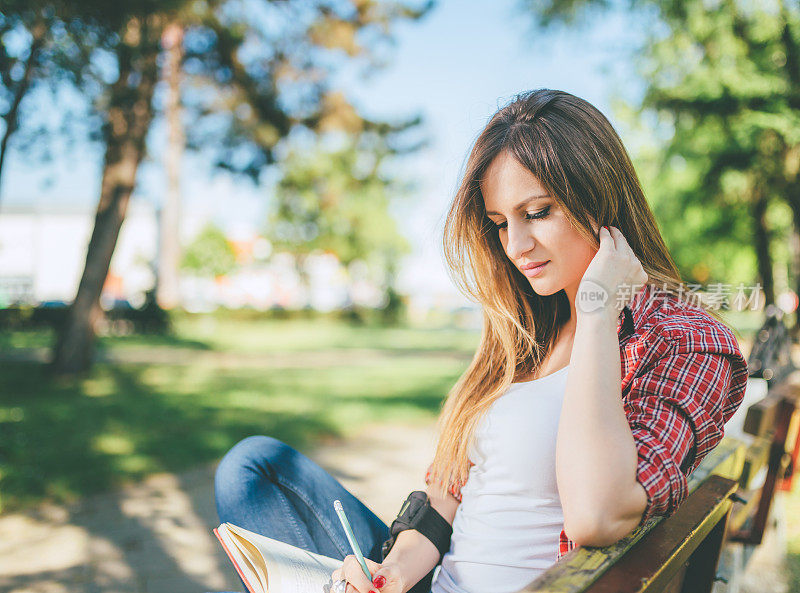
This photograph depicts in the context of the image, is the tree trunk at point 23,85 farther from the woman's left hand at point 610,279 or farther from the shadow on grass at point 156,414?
the woman's left hand at point 610,279

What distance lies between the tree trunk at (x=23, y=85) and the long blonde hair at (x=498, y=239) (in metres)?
4.10

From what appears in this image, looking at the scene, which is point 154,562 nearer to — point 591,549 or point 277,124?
point 591,549

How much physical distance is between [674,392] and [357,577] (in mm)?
813

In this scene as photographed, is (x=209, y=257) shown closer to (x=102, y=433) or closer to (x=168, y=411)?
(x=168, y=411)

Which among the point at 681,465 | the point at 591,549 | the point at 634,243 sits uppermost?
the point at 634,243

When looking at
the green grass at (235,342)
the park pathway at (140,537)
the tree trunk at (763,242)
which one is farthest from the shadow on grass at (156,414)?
the tree trunk at (763,242)

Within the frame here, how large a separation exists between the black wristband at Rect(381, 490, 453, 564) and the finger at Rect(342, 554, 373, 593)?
181mm

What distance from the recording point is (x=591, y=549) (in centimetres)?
108

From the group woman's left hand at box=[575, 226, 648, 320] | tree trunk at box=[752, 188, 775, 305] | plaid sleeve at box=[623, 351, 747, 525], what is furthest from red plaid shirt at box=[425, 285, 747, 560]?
tree trunk at box=[752, 188, 775, 305]

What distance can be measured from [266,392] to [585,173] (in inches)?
332

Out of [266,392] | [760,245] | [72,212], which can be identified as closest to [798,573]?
[266,392]

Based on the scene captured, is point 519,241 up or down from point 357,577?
up

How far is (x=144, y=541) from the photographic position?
3.61 m

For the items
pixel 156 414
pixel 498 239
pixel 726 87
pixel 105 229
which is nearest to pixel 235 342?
pixel 105 229
